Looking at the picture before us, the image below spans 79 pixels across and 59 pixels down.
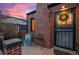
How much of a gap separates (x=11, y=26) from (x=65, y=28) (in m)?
1.05

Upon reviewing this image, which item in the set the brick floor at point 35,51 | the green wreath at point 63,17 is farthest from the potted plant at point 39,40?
the green wreath at point 63,17

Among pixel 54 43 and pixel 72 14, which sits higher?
pixel 72 14

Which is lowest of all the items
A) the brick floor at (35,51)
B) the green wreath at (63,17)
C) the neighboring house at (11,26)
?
the brick floor at (35,51)

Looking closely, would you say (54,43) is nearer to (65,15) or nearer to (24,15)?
(65,15)

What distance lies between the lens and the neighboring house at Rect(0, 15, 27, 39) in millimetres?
2756

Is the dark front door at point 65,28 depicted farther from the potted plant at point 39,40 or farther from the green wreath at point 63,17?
the potted plant at point 39,40

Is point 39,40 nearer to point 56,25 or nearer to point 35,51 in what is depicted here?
point 35,51

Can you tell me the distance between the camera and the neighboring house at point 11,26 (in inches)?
108

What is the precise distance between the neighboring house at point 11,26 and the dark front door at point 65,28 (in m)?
0.65

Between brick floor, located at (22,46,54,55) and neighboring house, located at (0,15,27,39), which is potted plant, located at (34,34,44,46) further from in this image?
neighboring house, located at (0,15,27,39)
